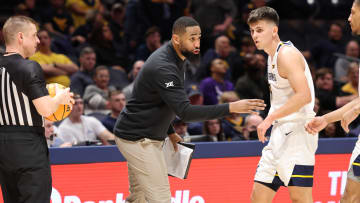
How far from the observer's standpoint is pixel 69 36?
35.4 ft

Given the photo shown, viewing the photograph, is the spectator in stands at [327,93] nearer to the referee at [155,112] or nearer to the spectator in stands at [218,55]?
the spectator in stands at [218,55]

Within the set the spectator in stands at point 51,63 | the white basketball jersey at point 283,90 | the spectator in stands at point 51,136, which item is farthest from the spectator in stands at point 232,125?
the white basketball jersey at point 283,90

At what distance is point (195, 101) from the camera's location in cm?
905

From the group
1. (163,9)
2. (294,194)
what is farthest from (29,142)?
(163,9)

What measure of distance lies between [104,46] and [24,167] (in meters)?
6.33

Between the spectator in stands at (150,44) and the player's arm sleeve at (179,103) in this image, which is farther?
the spectator in stands at (150,44)

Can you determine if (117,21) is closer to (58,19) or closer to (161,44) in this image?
(161,44)

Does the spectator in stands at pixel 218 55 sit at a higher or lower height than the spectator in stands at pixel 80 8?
lower

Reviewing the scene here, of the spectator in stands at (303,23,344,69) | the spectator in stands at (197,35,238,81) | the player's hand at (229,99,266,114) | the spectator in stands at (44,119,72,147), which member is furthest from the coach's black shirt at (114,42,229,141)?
the spectator in stands at (303,23,344,69)

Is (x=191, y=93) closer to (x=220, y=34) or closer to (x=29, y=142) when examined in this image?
(x=220, y=34)

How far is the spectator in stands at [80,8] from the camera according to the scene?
11273 mm

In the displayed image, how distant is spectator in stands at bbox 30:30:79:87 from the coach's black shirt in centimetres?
411

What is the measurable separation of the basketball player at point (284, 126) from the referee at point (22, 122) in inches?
66.6

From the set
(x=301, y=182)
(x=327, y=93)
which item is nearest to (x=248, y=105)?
(x=301, y=182)
